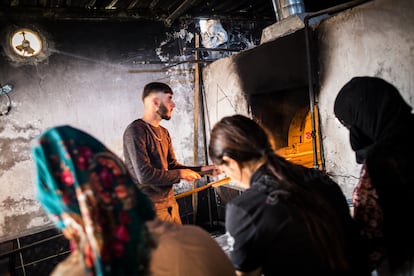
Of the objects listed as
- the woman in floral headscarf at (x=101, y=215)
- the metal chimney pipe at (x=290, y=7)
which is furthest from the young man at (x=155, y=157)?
the metal chimney pipe at (x=290, y=7)

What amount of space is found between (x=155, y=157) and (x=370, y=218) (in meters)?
2.58

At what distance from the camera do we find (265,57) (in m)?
4.69

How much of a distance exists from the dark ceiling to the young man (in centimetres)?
228

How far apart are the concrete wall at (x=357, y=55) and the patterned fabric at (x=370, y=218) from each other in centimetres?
155

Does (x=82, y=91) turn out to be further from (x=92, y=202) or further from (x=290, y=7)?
(x=92, y=202)

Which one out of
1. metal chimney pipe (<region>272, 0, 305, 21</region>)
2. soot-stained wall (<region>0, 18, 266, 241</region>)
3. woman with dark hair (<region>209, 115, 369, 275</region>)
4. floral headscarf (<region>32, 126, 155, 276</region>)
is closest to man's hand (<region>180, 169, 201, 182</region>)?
woman with dark hair (<region>209, 115, 369, 275</region>)

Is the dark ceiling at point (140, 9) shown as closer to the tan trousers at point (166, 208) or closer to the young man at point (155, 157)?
the young man at point (155, 157)

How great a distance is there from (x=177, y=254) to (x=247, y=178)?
66 cm

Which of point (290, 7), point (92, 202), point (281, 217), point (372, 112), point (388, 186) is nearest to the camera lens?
point (92, 202)

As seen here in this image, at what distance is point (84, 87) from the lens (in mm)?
5527

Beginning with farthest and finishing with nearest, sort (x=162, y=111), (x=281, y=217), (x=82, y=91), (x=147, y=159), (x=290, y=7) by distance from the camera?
(x=82, y=91)
(x=290, y=7)
(x=162, y=111)
(x=147, y=159)
(x=281, y=217)

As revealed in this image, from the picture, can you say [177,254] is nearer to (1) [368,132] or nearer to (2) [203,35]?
(1) [368,132]

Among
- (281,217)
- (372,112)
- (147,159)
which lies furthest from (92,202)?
(147,159)

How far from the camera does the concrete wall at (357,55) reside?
3.09 m
